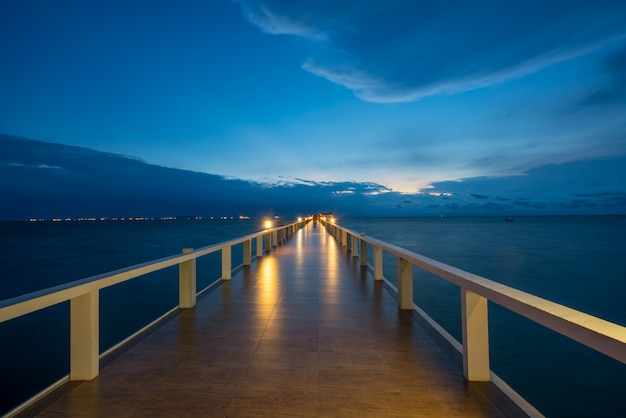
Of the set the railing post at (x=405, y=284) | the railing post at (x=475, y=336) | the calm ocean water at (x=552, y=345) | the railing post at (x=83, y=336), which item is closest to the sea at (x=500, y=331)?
the calm ocean water at (x=552, y=345)

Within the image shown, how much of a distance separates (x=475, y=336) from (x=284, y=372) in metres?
1.64

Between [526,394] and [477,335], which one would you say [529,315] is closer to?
[477,335]

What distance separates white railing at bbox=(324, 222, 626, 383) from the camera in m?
1.60

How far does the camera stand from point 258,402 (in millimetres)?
2523

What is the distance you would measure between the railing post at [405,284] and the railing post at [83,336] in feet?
12.1

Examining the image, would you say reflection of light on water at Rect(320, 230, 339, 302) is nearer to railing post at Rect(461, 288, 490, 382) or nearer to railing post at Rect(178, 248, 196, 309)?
railing post at Rect(178, 248, 196, 309)

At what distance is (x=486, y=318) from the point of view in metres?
2.78

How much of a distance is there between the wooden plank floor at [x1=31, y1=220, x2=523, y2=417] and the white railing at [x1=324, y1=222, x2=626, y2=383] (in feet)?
0.74

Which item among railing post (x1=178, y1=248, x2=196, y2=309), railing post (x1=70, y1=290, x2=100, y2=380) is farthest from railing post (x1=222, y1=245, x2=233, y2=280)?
railing post (x1=70, y1=290, x2=100, y2=380)

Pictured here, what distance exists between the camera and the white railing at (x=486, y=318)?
1.60 meters

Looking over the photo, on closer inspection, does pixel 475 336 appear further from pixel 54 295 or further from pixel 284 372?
pixel 54 295

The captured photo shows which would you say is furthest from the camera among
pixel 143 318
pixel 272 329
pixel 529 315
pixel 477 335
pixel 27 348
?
pixel 143 318

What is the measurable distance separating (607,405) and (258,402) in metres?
5.90

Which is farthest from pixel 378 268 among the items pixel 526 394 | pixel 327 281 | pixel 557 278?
pixel 557 278
